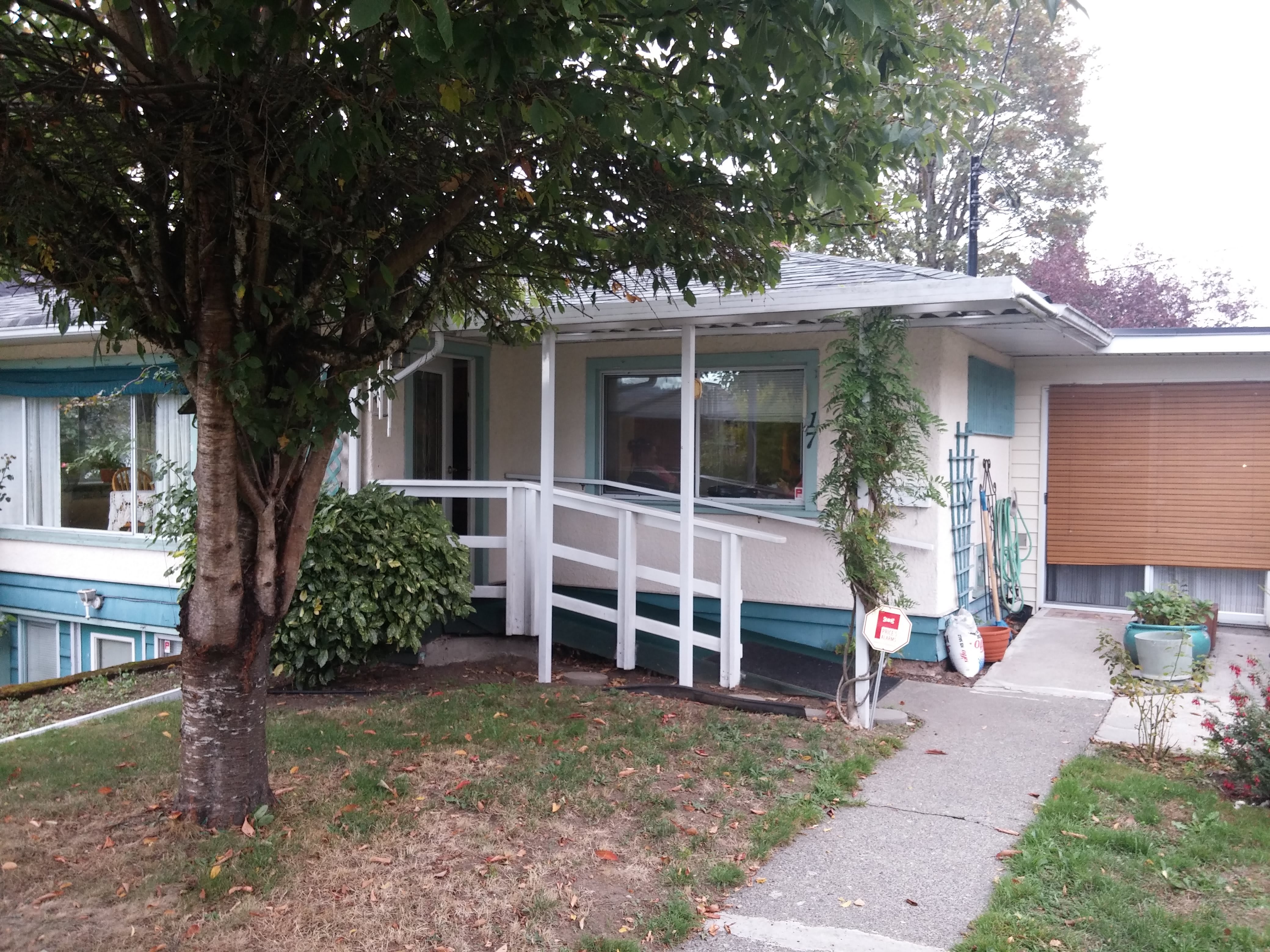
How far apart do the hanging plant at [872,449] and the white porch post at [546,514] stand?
1994 millimetres

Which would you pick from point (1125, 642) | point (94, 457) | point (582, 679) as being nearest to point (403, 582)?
point (582, 679)

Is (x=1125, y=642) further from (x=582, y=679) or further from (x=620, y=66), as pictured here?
(x=620, y=66)

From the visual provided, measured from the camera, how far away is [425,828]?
170 inches

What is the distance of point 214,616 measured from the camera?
13.4 feet

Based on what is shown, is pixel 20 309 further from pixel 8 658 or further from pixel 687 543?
pixel 687 543

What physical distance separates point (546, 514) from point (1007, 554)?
495 cm

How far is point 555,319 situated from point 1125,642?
517cm

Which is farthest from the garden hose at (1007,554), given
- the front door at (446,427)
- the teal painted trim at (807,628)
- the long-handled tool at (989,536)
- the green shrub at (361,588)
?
the green shrub at (361,588)

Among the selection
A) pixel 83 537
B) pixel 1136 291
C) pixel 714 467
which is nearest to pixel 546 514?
pixel 714 467

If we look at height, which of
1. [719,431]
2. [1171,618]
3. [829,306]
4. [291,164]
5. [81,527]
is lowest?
[1171,618]

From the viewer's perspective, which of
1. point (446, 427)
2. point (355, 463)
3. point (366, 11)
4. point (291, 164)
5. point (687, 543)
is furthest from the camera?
point (446, 427)

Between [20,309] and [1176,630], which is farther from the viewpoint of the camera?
[20,309]

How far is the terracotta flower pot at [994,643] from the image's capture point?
7.90m

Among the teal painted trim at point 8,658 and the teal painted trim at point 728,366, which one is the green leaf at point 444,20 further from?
the teal painted trim at point 8,658
